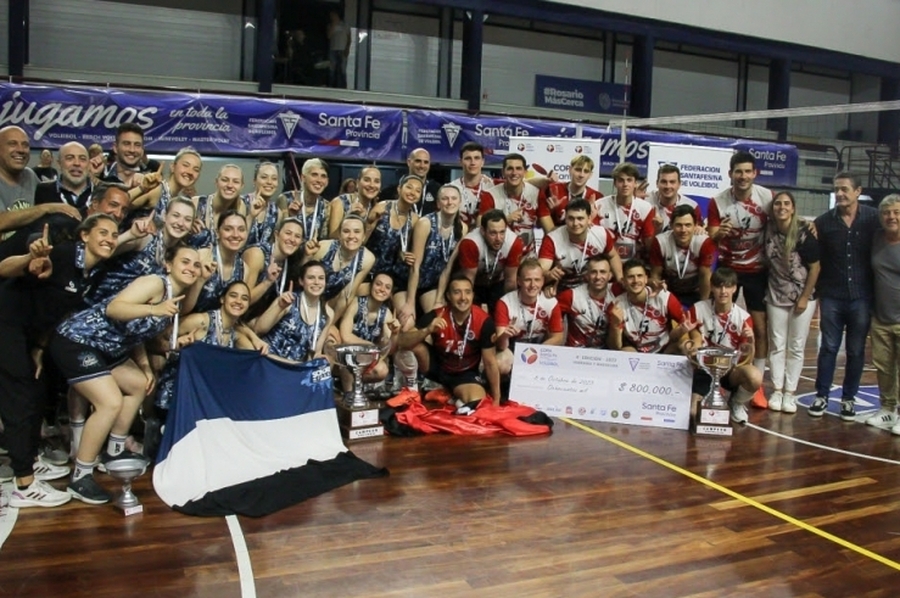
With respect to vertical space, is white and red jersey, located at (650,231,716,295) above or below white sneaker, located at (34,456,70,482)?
above

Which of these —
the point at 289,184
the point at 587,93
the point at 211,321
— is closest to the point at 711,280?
the point at 211,321

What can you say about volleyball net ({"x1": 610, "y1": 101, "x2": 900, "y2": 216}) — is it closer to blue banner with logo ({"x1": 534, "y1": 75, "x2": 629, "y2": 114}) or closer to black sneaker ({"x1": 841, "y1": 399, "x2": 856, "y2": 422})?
blue banner with logo ({"x1": 534, "y1": 75, "x2": 629, "y2": 114})

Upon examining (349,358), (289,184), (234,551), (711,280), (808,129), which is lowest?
(234,551)

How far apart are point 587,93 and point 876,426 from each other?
11.7m

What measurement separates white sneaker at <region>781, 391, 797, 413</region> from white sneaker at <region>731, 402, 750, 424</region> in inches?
23.2

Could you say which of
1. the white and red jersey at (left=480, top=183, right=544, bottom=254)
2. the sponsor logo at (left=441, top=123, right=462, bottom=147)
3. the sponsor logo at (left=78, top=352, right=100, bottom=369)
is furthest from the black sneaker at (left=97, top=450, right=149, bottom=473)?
the sponsor logo at (left=441, top=123, right=462, bottom=147)

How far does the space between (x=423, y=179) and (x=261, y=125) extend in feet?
14.5

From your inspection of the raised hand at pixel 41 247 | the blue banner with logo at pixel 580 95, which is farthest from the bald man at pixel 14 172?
the blue banner with logo at pixel 580 95

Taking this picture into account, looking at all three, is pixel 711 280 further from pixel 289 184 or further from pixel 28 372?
pixel 289 184

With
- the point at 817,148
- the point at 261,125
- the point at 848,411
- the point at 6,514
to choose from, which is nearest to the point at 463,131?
the point at 261,125

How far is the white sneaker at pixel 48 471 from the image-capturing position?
4703 mm

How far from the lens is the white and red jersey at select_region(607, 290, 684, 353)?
670 cm

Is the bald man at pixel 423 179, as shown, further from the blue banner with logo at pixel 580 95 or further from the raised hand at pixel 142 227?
the blue banner with logo at pixel 580 95

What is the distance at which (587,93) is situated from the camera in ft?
56.3
